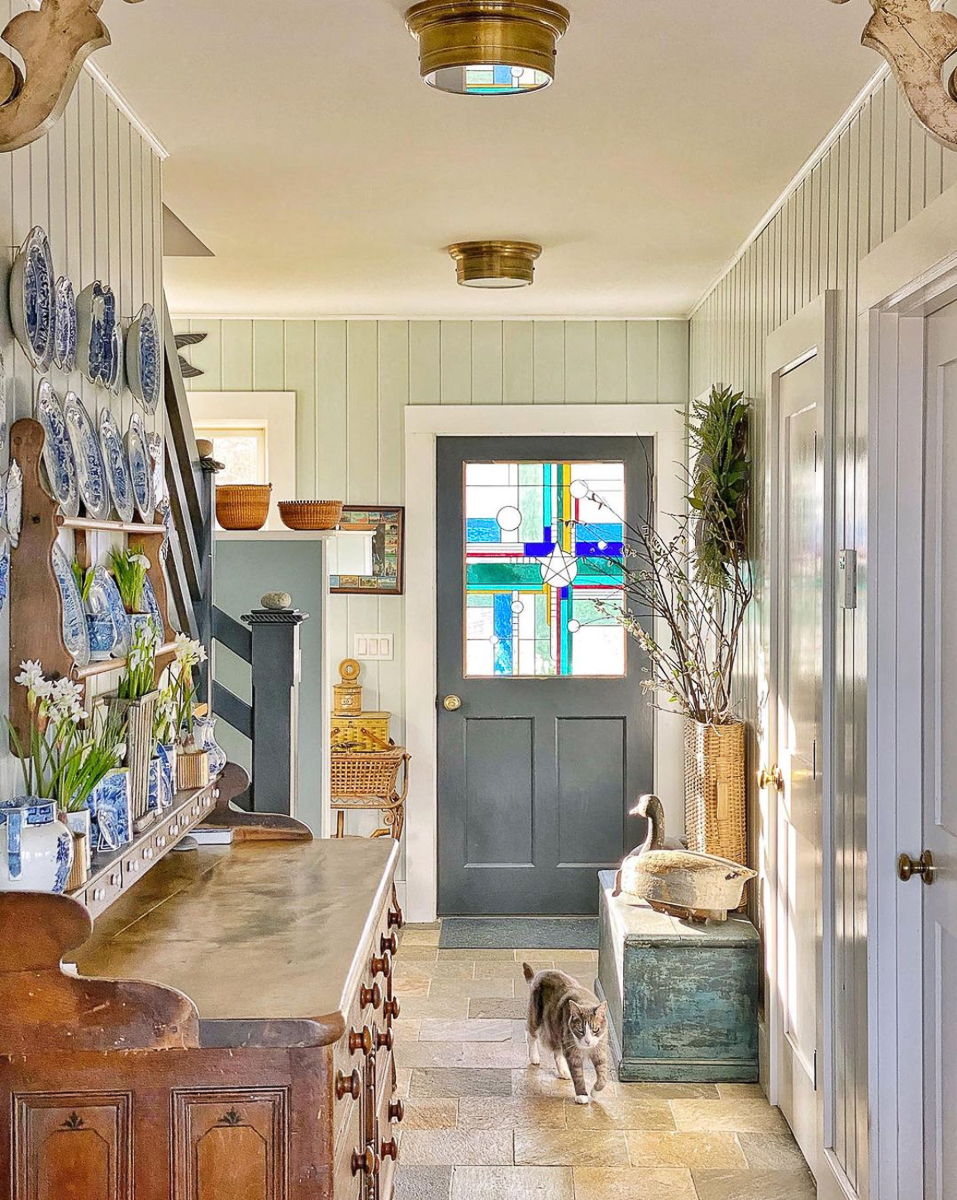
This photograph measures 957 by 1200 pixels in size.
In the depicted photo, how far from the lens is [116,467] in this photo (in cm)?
260

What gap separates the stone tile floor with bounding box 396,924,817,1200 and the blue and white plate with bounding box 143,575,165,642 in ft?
5.21

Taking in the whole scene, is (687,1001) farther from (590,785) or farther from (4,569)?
(4,569)

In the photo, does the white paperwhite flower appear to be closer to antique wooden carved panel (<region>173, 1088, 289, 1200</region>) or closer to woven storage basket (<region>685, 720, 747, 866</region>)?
antique wooden carved panel (<region>173, 1088, 289, 1200</region>)

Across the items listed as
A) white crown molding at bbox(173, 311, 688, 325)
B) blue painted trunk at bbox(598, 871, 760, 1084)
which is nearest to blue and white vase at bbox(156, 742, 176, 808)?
blue painted trunk at bbox(598, 871, 760, 1084)

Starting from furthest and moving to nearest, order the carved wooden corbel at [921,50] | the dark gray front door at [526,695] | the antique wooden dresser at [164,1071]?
the dark gray front door at [526,695]
the antique wooden dresser at [164,1071]
the carved wooden corbel at [921,50]

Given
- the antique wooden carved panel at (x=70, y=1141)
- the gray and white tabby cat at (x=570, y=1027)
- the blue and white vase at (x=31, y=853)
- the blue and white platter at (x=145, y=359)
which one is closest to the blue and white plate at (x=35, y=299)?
the blue and white platter at (x=145, y=359)

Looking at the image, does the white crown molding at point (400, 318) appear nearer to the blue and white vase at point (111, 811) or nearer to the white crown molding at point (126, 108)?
the white crown molding at point (126, 108)

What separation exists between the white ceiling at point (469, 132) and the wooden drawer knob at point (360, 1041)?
180 cm

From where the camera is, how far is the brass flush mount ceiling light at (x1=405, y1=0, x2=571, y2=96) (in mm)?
2230

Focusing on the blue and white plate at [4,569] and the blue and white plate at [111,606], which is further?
the blue and white plate at [111,606]

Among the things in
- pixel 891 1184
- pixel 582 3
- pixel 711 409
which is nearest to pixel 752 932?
pixel 891 1184

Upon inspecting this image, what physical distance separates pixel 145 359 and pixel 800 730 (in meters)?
1.91

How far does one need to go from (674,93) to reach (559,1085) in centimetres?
279

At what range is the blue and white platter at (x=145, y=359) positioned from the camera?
2781 mm
